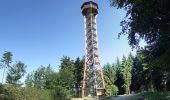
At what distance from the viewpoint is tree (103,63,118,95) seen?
240ft

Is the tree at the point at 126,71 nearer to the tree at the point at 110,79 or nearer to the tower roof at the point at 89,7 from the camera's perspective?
the tree at the point at 110,79

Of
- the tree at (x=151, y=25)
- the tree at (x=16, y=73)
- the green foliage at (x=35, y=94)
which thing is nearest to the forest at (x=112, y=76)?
the tree at (x=16, y=73)

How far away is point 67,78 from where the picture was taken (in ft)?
171

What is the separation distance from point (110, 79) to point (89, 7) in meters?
21.2

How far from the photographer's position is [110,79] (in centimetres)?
7625

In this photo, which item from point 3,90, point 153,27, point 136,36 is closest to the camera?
point 153,27

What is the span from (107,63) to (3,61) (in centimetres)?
3208

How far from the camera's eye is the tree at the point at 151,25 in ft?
50.3

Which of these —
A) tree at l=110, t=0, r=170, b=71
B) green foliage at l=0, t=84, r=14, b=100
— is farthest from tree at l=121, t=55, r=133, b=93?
tree at l=110, t=0, r=170, b=71

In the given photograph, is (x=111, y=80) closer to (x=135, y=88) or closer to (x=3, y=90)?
(x=135, y=88)

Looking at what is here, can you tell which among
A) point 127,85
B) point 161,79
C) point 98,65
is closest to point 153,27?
point 161,79

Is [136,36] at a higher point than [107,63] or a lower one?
lower

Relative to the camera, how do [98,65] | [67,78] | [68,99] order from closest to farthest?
[68,99]
[67,78]
[98,65]

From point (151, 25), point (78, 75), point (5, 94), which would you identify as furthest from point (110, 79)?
point (151, 25)
